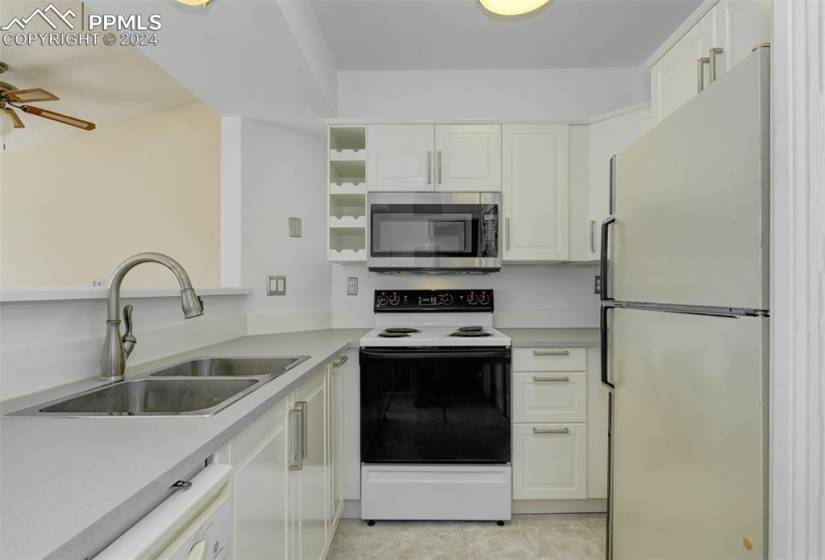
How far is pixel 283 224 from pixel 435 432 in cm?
150

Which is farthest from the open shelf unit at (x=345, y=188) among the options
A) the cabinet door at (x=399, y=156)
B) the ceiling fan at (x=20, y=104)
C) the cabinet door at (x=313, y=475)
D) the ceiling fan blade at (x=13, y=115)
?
the ceiling fan blade at (x=13, y=115)

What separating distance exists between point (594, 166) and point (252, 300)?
2.10 meters

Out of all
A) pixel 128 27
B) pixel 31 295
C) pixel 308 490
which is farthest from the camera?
pixel 128 27

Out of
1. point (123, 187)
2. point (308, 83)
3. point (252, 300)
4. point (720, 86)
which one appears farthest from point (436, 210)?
Result: point (123, 187)

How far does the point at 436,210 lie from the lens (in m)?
2.30

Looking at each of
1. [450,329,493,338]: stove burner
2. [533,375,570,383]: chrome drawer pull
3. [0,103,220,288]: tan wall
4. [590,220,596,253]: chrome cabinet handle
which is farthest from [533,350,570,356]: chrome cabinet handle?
[0,103,220,288]: tan wall

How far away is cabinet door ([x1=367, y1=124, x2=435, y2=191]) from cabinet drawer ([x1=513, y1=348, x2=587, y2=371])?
1034 millimetres

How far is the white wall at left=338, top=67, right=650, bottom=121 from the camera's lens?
2.68 metres

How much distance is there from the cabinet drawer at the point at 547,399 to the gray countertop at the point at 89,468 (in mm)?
1366

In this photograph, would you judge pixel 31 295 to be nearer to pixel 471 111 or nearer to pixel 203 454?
pixel 203 454

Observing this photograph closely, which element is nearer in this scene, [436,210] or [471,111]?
[436,210]

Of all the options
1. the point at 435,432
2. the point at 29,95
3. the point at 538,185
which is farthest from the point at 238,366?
the point at 29,95

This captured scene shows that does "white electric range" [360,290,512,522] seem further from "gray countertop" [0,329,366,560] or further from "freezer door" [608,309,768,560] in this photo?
"gray countertop" [0,329,366,560]

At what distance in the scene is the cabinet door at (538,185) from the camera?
233 cm
